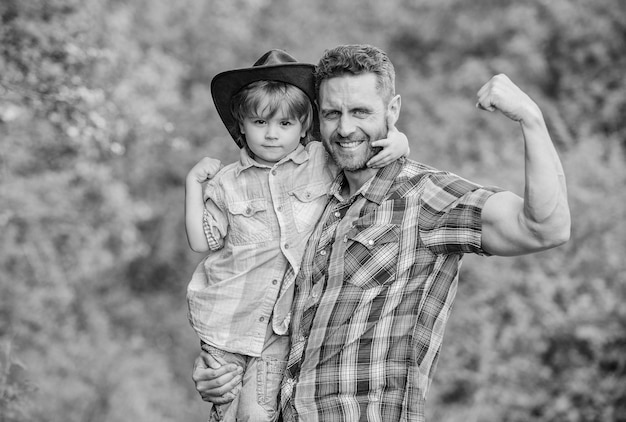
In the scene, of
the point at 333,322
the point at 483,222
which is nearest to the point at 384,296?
the point at 333,322

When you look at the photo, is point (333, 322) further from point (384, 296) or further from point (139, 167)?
point (139, 167)

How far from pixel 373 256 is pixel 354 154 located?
34cm

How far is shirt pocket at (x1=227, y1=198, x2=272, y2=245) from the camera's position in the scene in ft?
8.35

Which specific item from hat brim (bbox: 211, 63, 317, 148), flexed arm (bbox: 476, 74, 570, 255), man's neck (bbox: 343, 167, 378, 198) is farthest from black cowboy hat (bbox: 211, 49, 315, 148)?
flexed arm (bbox: 476, 74, 570, 255)

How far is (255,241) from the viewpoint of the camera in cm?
254

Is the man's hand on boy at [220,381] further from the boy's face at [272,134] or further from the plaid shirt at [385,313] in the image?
the boy's face at [272,134]

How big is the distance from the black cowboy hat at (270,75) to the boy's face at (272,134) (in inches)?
4.8

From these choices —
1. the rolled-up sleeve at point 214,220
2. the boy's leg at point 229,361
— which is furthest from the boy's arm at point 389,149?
the boy's leg at point 229,361

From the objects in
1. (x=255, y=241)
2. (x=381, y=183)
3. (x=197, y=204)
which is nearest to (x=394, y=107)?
(x=381, y=183)

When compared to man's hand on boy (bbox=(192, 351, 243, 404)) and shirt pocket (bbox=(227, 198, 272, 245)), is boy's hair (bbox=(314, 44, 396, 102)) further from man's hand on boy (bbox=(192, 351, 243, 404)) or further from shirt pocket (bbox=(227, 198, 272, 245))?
man's hand on boy (bbox=(192, 351, 243, 404))

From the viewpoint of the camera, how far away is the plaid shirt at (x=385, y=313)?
2264mm

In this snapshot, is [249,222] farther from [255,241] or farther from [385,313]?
[385,313]

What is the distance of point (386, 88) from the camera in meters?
2.44

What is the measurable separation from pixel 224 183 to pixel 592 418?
5150 millimetres
